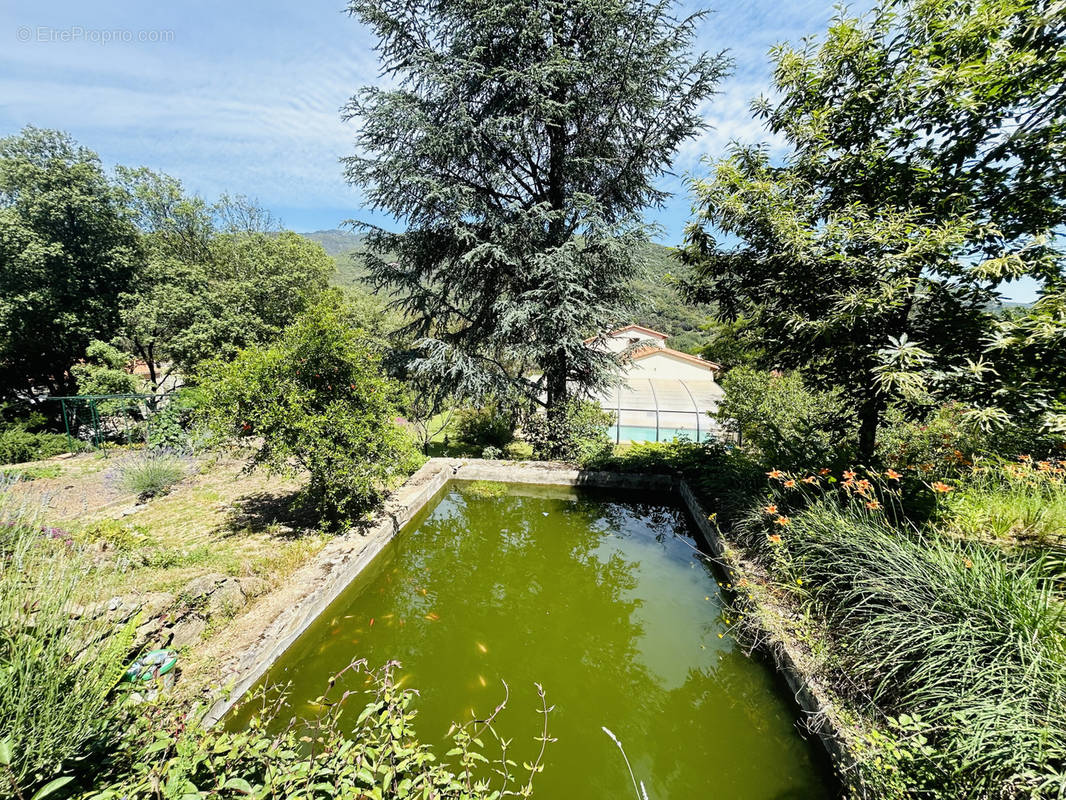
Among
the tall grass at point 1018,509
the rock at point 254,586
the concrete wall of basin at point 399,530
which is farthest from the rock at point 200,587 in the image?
the tall grass at point 1018,509

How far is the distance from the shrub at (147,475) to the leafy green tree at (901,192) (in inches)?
392

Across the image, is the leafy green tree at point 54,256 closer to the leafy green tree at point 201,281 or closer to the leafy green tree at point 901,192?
the leafy green tree at point 201,281

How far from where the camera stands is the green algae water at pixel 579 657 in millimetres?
3215

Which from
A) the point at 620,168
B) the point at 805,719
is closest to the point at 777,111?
the point at 620,168

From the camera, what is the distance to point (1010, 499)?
5.14 m

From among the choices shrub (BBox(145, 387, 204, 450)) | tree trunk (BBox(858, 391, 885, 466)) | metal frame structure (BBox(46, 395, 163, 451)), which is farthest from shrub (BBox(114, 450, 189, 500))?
tree trunk (BBox(858, 391, 885, 466))

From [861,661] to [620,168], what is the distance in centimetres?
971

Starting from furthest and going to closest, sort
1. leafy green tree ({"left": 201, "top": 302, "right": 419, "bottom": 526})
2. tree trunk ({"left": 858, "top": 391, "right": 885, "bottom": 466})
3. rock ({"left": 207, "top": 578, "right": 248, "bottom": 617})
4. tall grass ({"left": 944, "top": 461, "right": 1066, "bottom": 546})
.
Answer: leafy green tree ({"left": 201, "top": 302, "right": 419, "bottom": 526})
tree trunk ({"left": 858, "top": 391, "right": 885, "bottom": 466})
tall grass ({"left": 944, "top": 461, "right": 1066, "bottom": 546})
rock ({"left": 207, "top": 578, "right": 248, "bottom": 617})

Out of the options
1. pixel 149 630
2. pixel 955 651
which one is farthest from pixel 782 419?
pixel 149 630

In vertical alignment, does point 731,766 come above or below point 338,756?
below

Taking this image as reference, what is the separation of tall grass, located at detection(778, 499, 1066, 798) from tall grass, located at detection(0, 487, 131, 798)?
4.14 m

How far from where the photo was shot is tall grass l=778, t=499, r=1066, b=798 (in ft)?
7.30

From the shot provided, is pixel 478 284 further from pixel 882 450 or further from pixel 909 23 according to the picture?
pixel 882 450

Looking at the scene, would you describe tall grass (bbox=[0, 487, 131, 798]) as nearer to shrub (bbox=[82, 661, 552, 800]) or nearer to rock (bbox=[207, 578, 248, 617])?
shrub (bbox=[82, 661, 552, 800])
